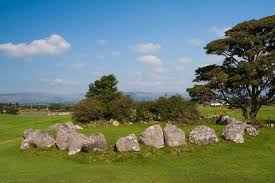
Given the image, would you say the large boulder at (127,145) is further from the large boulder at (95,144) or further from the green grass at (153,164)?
the large boulder at (95,144)

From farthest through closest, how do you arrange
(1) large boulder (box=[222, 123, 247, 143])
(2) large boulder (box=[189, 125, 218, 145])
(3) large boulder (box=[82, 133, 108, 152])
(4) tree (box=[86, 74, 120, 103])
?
(4) tree (box=[86, 74, 120, 103])
(1) large boulder (box=[222, 123, 247, 143])
(2) large boulder (box=[189, 125, 218, 145])
(3) large boulder (box=[82, 133, 108, 152])

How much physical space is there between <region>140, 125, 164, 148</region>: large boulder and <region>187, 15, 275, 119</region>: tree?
48.0 ft

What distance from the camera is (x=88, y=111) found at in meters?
41.8

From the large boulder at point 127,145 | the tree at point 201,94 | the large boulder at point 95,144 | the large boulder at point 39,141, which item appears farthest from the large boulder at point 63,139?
the tree at point 201,94

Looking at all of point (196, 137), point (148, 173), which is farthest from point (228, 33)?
point (148, 173)

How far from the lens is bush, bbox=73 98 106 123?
137 ft

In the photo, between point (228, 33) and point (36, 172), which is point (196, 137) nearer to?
point (36, 172)

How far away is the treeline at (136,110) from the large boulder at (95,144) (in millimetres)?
15651

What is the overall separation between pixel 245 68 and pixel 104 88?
20873mm

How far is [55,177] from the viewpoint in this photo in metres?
17.6

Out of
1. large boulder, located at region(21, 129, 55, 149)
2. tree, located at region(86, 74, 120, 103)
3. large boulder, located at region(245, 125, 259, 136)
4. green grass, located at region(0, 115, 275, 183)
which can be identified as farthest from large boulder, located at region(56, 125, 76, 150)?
tree, located at region(86, 74, 120, 103)

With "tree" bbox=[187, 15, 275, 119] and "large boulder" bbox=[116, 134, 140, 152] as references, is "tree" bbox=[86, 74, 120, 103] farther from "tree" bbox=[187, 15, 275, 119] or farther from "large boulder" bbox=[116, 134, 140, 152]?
"large boulder" bbox=[116, 134, 140, 152]

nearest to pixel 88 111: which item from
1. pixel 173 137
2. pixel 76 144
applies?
pixel 76 144

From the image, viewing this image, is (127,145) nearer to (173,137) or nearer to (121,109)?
(173,137)
